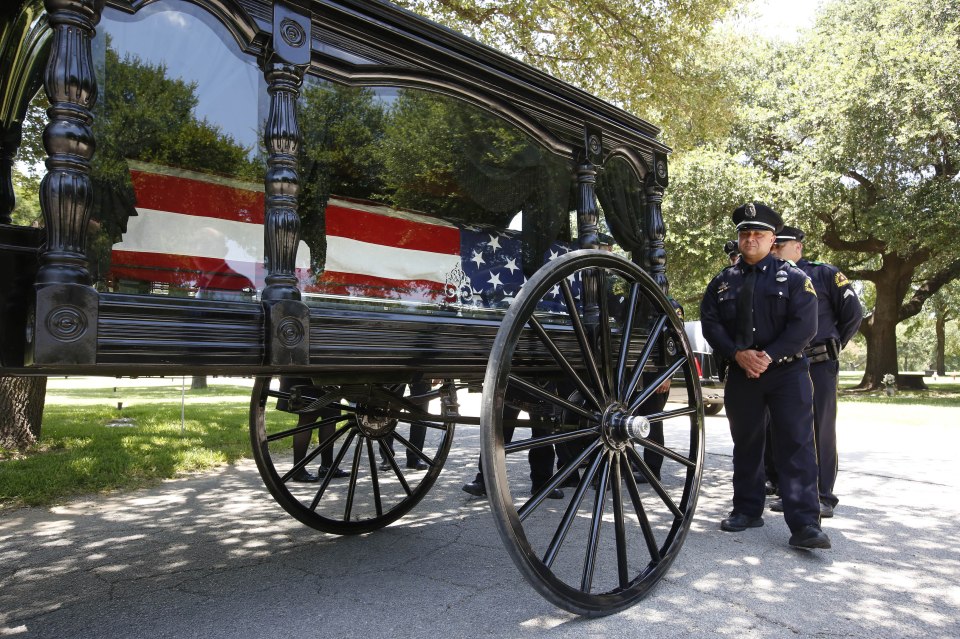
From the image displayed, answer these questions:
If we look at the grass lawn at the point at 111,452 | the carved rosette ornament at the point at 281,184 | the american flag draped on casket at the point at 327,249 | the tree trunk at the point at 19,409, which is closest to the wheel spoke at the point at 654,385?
the american flag draped on casket at the point at 327,249

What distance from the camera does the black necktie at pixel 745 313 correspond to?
12.3ft

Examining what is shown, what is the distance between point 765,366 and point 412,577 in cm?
213

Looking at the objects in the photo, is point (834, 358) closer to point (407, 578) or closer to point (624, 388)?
point (624, 388)

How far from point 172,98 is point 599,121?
1.94 meters

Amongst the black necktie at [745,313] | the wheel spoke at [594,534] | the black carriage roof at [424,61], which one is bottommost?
the wheel spoke at [594,534]

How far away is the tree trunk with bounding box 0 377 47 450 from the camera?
630 cm

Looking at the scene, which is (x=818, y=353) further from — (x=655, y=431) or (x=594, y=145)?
(x=594, y=145)

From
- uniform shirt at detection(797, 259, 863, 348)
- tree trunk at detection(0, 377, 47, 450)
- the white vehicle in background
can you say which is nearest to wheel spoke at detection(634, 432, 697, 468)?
uniform shirt at detection(797, 259, 863, 348)

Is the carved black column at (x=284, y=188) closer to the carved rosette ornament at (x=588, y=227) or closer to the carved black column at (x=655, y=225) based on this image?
the carved rosette ornament at (x=588, y=227)

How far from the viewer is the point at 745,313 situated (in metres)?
3.76

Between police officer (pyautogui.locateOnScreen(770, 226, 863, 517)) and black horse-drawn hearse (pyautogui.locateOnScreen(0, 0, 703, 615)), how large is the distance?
131 cm

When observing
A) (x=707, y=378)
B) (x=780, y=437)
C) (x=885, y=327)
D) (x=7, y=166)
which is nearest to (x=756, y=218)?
(x=780, y=437)

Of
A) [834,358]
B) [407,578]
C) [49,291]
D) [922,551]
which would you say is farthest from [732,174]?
[49,291]

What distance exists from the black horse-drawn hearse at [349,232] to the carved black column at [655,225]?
0.04 feet
